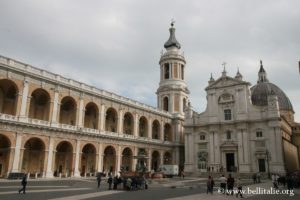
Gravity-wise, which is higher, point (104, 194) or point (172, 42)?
→ point (172, 42)

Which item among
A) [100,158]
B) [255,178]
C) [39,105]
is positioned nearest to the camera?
[255,178]

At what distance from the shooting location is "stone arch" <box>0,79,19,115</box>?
3559 centimetres

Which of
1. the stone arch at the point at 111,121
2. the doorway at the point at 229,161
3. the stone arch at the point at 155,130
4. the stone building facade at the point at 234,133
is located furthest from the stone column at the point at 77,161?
the doorway at the point at 229,161

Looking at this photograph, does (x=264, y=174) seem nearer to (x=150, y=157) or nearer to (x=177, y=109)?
(x=150, y=157)

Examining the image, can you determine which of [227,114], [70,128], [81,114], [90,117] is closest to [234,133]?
[227,114]

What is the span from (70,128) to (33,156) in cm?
619

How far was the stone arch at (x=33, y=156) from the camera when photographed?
124ft

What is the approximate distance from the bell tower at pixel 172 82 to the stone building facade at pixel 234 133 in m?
7.36

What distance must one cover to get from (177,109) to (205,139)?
1173 centimetres

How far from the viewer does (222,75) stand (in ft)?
179

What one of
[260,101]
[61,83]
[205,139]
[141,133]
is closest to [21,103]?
[61,83]

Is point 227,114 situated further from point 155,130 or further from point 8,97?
point 8,97

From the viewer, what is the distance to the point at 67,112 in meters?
43.6

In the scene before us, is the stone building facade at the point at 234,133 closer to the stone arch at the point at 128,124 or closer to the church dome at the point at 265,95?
the stone arch at the point at 128,124
